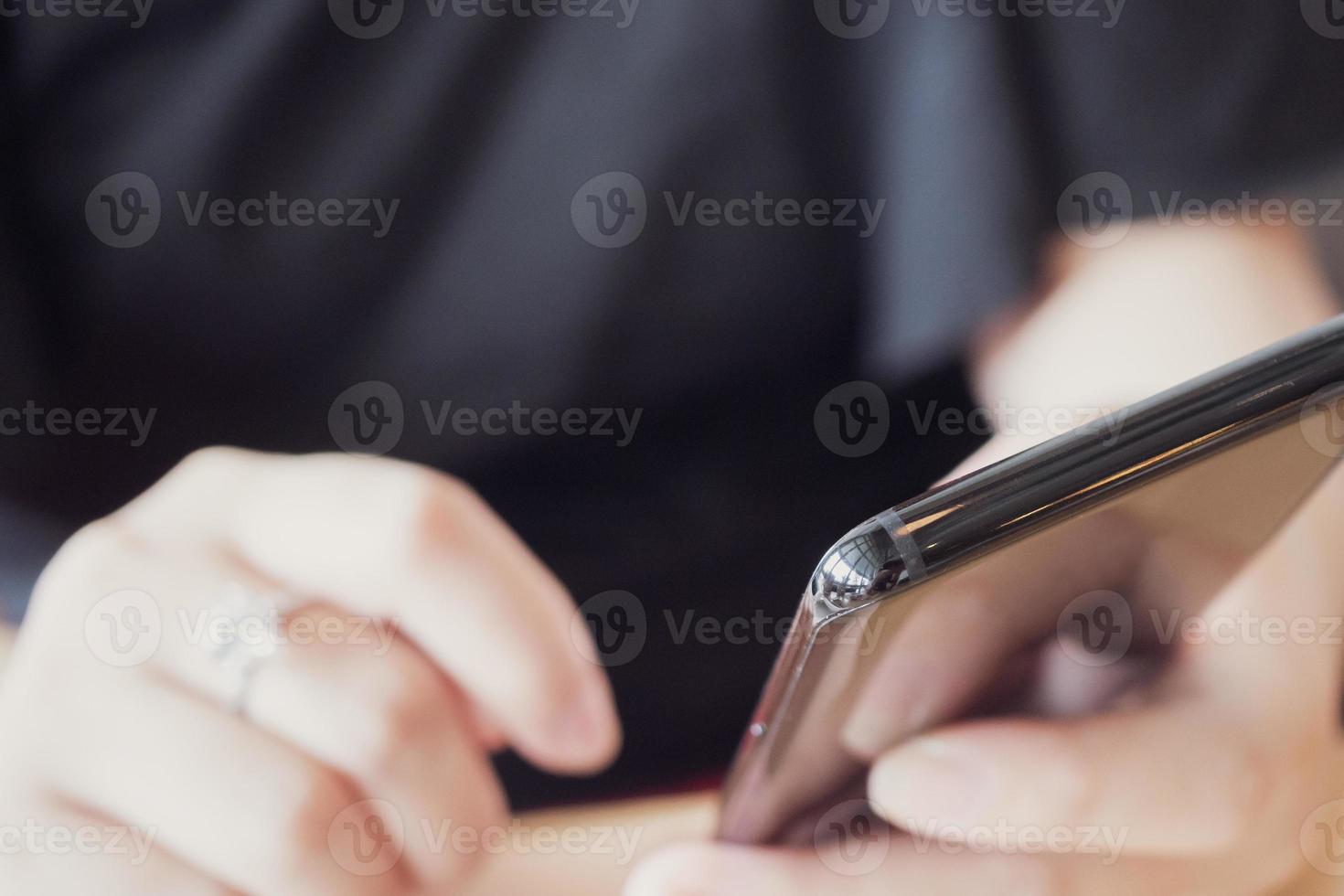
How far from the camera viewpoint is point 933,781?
0.99 feet

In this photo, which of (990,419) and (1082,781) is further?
(990,419)

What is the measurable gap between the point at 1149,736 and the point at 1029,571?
0.54 ft

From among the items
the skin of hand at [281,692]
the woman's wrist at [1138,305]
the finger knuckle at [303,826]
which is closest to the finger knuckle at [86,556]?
the skin of hand at [281,692]

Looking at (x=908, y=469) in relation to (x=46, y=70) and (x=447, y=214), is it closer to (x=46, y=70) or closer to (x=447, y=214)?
(x=447, y=214)

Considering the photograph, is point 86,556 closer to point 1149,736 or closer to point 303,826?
point 303,826

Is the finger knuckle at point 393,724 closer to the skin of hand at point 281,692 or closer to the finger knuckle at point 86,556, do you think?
the skin of hand at point 281,692

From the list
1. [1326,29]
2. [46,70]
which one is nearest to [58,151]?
[46,70]

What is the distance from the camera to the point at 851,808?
1.05 ft

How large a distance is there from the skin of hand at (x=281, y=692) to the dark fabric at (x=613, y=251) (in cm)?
3

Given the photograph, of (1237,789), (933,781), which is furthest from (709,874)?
(1237,789)

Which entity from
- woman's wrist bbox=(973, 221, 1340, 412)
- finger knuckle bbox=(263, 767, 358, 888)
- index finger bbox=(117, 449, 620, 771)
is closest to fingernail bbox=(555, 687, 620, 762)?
index finger bbox=(117, 449, 620, 771)

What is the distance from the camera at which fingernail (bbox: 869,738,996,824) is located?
301 millimetres

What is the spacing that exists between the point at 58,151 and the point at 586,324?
0.77 feet

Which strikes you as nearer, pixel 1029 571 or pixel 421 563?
pixel 1029 571
